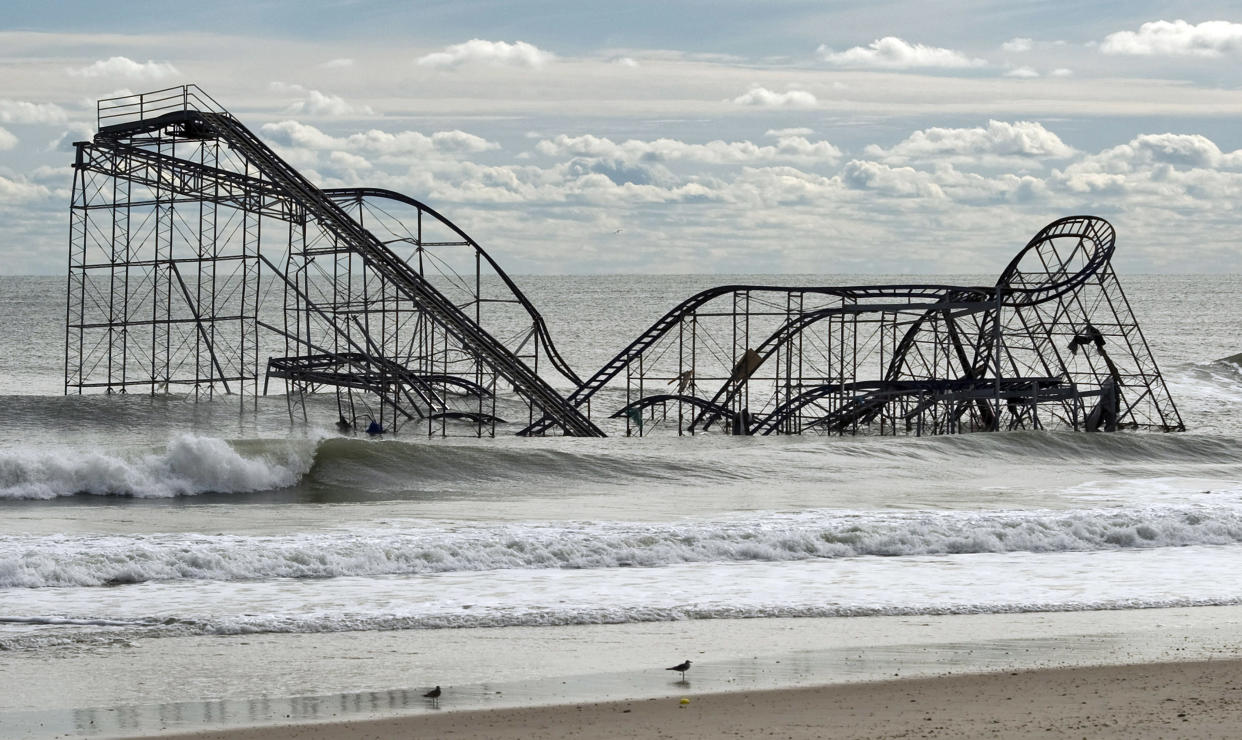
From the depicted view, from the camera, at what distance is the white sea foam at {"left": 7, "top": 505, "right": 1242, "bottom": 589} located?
13.5 m

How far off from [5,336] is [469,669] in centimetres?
8488

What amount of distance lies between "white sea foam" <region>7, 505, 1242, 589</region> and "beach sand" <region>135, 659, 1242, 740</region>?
5.63 metres

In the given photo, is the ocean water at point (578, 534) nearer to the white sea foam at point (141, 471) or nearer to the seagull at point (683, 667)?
the white sea foam at point (141, 471)

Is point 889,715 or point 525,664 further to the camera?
point 525,664

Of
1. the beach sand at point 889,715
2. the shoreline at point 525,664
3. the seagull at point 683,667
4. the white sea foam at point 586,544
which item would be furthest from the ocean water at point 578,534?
the beach sand at point 889,715

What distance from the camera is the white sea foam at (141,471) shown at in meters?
20.4

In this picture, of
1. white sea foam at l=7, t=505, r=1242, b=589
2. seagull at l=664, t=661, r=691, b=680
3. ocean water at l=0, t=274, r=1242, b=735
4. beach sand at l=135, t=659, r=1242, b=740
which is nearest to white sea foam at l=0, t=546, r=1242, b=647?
ocean water at l=0, t=274, r=1242, b=735

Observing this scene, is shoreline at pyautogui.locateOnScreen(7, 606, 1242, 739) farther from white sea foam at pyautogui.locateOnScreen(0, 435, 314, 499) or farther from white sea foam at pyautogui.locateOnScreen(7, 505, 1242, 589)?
white sea foam at pyautogui.locateOnScreen(0, 435, 314, 499)

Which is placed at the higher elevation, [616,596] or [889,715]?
[889,715]

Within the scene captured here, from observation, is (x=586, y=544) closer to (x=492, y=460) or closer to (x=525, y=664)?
(x=525, y=664)

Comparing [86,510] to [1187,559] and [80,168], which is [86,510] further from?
[80,168]

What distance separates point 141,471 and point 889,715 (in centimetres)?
1558

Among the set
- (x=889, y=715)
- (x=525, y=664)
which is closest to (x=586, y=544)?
(x=525, y=664)

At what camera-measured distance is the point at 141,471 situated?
69.9 ft
